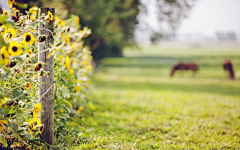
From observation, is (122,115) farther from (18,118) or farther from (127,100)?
(18,118)

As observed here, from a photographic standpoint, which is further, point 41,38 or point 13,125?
point 41,38

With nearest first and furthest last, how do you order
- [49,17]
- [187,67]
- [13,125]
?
[13,125]
[49,17]
[187,67]

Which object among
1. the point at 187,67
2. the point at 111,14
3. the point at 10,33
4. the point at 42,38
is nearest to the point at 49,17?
the point at 42,38

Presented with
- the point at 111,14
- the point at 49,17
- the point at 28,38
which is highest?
the point at 111,14

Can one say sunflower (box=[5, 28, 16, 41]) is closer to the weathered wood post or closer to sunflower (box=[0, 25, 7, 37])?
sunflower (box=[0, 25, 7, 37])

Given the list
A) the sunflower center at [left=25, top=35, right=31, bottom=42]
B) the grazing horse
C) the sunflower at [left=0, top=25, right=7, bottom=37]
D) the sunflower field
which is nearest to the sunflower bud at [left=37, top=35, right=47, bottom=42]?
the sunflower field

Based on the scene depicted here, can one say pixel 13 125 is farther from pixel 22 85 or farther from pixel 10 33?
pixel 10 33

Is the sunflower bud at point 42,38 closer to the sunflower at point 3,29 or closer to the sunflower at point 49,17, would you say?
the sunflower at point 49,17

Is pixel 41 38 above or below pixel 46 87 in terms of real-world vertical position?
above

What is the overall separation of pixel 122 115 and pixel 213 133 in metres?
2.05

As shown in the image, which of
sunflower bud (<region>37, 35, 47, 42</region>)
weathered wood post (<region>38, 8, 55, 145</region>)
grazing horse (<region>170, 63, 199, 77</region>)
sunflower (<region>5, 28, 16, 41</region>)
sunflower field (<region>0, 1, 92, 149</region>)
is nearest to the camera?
sunflower field (<region>0, 1, 92, 149</region>)

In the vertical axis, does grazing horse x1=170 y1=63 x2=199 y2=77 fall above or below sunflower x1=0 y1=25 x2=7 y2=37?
below

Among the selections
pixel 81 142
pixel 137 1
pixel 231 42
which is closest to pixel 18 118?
pixel 81 142

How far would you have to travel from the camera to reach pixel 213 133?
3830 mm
